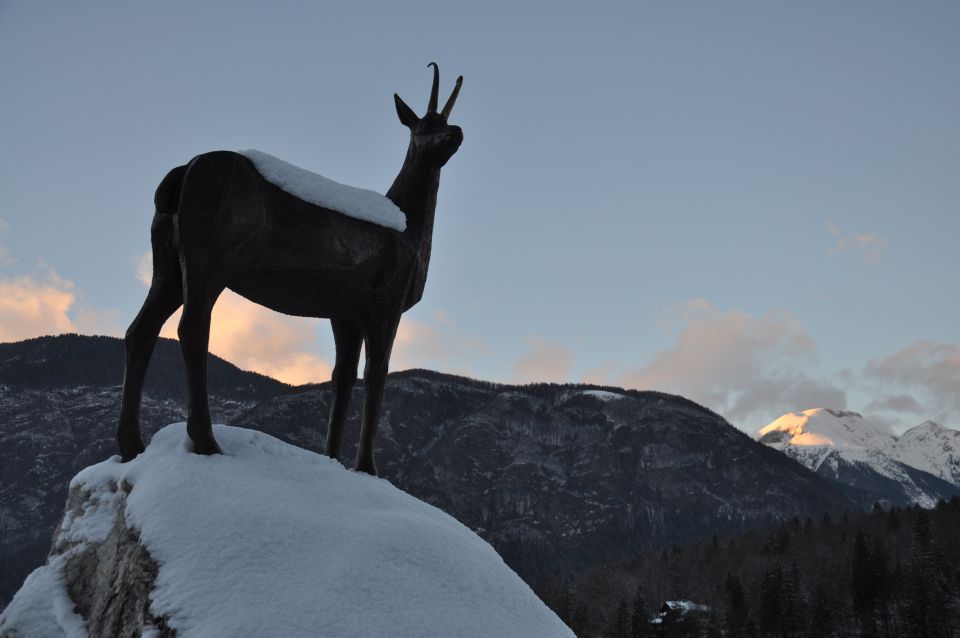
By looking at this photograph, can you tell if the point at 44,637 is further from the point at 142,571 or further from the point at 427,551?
the point at 427,551

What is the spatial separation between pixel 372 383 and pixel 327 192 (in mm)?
2575

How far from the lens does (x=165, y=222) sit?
968 cm

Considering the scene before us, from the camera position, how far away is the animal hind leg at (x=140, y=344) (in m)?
9.48

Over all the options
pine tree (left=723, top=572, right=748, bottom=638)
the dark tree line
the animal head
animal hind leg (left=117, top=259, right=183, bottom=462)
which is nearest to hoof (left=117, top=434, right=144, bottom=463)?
animal hind leg (left=117, top=259, right=183, bottom=462)

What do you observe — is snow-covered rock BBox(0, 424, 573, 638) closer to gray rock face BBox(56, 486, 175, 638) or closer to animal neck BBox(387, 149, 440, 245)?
gray rock face BBox(56, 486, 175, 638)

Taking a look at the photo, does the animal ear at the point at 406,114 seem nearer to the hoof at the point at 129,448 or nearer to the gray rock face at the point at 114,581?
the hoof at the point at 129,448

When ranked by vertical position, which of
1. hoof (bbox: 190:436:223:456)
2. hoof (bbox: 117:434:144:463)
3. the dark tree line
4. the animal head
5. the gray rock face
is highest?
the dark tree line

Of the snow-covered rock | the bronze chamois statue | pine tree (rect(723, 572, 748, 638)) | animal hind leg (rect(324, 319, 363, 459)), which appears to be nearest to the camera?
the snow-covered rock

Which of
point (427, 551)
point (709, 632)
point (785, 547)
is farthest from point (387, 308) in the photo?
point (785, 547)

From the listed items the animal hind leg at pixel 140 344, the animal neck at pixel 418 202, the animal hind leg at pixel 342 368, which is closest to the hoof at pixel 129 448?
the animal hind leg at pixel 140 344

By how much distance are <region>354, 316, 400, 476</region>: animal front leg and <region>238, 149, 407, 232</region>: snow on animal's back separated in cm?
144

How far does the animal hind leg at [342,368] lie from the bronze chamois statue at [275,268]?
0.02m

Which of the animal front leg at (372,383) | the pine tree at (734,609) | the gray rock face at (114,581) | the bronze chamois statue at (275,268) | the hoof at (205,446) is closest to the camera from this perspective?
the gray rock face at (114,581)

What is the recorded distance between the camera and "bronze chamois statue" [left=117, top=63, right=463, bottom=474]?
9.00 metres
